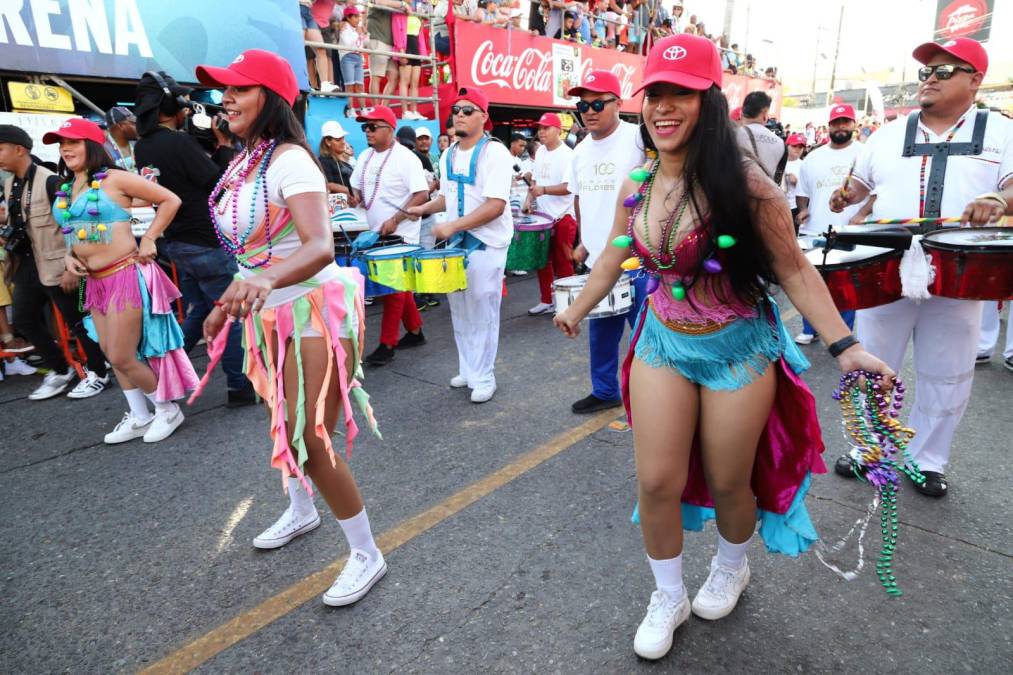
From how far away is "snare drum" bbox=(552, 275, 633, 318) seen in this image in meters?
3.70

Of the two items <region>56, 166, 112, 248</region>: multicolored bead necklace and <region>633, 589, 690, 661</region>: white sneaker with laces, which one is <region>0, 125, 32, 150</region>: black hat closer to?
<region>56, 166, 112, 248</region>: multicolored bead necklace

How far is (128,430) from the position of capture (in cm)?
418

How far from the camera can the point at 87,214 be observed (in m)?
3.91

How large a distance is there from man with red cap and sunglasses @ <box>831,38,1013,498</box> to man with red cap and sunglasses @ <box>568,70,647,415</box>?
126cm

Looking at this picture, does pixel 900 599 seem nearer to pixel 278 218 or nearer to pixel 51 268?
pixel 278 218

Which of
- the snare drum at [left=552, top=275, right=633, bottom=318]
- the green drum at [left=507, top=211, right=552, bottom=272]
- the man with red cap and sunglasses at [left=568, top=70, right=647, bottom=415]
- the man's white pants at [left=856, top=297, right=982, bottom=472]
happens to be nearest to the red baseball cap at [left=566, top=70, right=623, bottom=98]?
the man with red cap and sunglasses at [left=568, top=70, right=647, bottom=415]

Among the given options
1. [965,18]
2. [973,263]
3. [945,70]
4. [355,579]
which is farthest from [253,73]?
[965,18]

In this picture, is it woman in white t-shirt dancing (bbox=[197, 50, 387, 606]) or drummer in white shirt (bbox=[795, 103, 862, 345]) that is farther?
drummer in white shirt (bbox=[795, 103, 862, 345])

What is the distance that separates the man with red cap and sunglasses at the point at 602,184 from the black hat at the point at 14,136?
156 inches

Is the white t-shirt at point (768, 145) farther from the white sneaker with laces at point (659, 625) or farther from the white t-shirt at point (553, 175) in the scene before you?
the white sneaker with laces at point (659, 625)

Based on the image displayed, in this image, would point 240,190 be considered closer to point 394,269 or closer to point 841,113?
point 394,269

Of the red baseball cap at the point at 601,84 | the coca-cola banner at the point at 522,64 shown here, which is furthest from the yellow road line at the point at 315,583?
the coca-cola banner at the point at 522,64

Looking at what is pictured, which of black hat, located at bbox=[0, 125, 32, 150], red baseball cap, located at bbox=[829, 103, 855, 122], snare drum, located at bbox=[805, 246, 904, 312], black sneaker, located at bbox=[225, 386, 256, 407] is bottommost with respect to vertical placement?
black sneaker, located at bbox=[225, 386, 256, 407]

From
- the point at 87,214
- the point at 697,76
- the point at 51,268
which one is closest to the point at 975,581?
the point at 697,76
